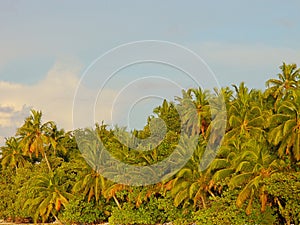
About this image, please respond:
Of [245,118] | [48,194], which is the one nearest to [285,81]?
[245,118]

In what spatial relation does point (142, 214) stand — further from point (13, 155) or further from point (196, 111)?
point (13, 155)

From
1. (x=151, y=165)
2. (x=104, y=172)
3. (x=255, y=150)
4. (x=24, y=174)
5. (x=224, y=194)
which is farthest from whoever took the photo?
(x=24, y=174)

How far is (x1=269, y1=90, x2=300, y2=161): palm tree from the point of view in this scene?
142 ft

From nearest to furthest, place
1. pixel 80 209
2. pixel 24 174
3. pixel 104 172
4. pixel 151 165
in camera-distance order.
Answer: pixel 151 165, pixel 104 172, pixel 80 209, pixel 24 174

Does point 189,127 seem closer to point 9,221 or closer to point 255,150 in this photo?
point 255,150

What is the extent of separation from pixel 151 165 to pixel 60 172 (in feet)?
53.6

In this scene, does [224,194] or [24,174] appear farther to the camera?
[24,174]

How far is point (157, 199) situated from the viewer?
5916cm

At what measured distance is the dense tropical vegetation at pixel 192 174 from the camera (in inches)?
1752

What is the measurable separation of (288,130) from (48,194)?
33.9 meters

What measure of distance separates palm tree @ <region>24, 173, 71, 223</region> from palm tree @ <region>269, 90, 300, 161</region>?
30.8 meters

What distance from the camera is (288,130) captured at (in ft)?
143

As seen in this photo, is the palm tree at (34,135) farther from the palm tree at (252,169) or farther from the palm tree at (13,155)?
the palm tree at (252,169)

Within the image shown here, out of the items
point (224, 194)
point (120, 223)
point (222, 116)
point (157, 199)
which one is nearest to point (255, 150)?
point (224, 194)
